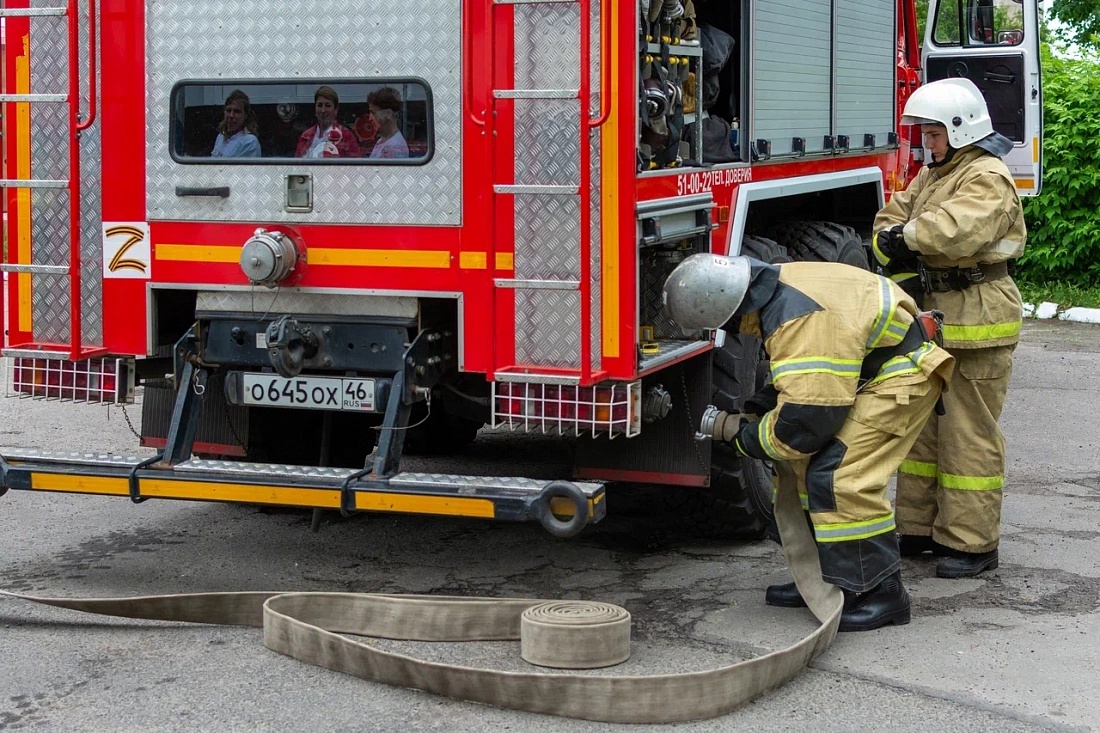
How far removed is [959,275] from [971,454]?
2.27 ft

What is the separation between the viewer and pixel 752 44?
234 inches

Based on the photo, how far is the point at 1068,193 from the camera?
13844 mm

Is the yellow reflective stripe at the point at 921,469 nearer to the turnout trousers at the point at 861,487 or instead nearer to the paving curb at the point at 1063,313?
the turnout trousers at the point at 861,487

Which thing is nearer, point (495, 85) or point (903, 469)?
point (495, 85)

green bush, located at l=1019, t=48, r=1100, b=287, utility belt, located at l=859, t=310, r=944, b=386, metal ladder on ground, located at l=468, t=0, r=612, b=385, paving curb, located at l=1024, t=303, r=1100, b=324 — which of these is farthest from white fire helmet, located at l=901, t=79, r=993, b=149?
green bush, located at l=1019, t=48, r=1100, b=287

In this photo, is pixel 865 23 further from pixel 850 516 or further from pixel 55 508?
pixel 55 508

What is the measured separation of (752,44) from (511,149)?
57.9 inches

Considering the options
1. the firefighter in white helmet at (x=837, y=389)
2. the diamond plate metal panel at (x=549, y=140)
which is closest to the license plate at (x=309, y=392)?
the diamond plate metal panel at (x=549, y=140)

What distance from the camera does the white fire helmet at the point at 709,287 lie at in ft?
15.5

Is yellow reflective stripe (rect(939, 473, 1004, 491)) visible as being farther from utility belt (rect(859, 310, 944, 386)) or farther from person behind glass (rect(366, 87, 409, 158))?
person behind glass (rect(366, 87, 409, 158))

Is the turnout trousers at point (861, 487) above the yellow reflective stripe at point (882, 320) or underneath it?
underneath

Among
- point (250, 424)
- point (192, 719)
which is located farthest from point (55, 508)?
point (192, 719)

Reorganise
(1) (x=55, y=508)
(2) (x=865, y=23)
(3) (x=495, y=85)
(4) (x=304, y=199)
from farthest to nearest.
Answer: (2) (x=865, y=23)
(1) (x=55, y=508)
(4) (x=304, y=199)
(3) (x=495, y=85)

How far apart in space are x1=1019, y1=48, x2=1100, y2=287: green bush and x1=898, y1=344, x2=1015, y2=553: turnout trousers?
28.4ft
